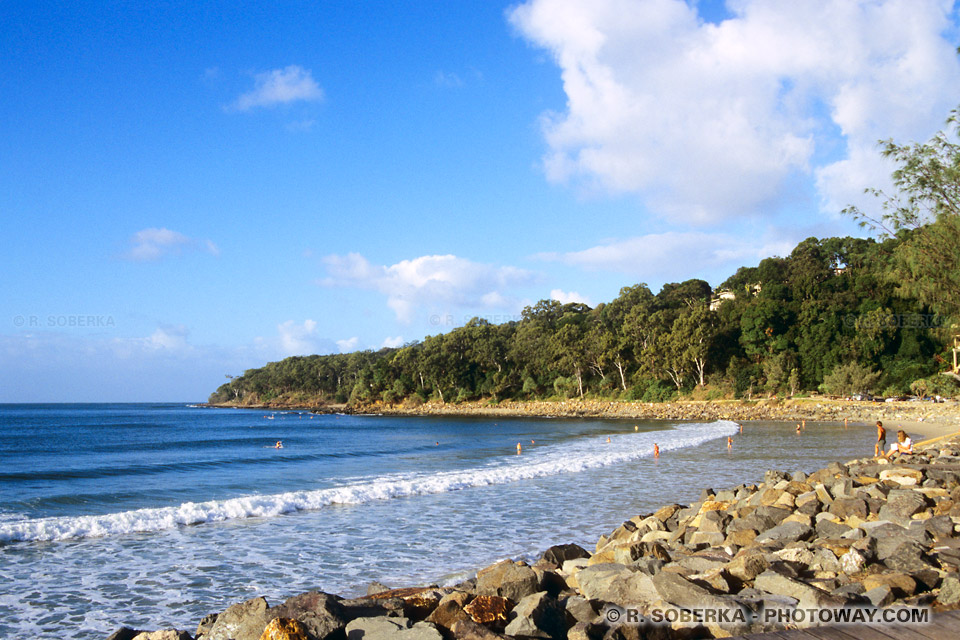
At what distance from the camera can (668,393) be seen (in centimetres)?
6988

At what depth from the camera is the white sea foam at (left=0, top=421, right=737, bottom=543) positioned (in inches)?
496

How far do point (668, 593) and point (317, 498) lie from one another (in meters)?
12.3

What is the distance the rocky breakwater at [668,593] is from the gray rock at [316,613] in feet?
0.04

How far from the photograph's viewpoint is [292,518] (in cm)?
1377

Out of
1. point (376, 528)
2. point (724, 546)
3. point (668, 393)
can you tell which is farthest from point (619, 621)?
point (668, 393)

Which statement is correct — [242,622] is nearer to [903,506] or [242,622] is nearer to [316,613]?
[316,613]

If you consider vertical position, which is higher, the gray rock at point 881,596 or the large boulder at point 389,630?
the gray rock at point 881,596

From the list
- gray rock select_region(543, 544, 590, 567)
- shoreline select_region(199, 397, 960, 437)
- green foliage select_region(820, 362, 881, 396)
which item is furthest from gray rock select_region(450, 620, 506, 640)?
Result: green foliage select_region(820, 362, 881, 396)

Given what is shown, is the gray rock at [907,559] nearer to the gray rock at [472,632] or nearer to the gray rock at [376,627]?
the gray rock at [472,632]

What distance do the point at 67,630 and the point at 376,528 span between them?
606 cm

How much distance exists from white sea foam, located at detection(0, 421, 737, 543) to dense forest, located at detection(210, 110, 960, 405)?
13.3 meters

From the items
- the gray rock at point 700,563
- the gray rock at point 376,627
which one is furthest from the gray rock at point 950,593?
the gray rock at point 376,627

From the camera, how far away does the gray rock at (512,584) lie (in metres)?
6.07

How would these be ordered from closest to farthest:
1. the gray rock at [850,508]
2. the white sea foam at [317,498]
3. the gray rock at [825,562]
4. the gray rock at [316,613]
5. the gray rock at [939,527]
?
the gray rock at [316,613] < the gray rock at [825,562] < the gray rock at [939,527] < the gray rock at [850,508] < the white sea foam at [317,498]
